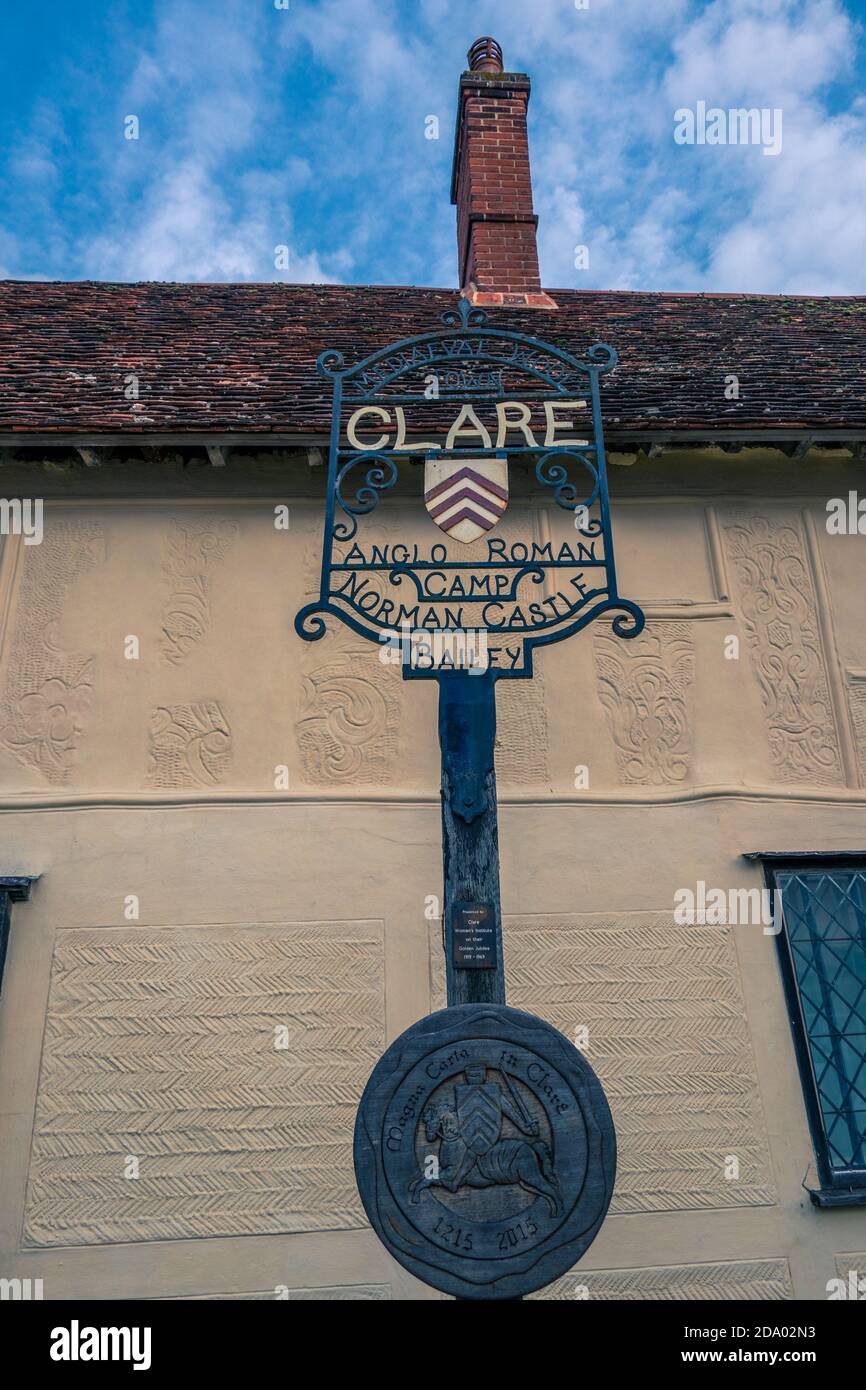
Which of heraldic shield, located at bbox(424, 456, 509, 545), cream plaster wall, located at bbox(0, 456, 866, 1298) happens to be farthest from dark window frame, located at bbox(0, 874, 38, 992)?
heraldic shield, located at bbox(424, 456, 509, 545)

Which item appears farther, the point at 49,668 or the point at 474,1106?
the point at 49,668

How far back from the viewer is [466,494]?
4523 mm

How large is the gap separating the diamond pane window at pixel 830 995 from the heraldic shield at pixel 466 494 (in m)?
2.69

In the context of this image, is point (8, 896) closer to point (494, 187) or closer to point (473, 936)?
point (473, 936)

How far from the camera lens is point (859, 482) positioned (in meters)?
6.62

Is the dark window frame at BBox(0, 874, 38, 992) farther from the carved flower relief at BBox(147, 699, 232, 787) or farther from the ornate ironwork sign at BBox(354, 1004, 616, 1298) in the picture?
the ornate ironwork sign at BBox(354, 1004, 616, 1298)

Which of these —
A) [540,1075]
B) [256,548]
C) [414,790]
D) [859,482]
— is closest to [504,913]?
[414,790]

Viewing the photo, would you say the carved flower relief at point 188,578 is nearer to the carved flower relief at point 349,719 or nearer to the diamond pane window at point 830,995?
the carved flower relief at point 349,719

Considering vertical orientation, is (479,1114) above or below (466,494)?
below

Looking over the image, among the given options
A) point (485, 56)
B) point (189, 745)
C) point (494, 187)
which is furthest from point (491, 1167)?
point (485, 56)

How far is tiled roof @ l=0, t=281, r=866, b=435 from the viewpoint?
615 cm

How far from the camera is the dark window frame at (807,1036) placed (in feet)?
16.6

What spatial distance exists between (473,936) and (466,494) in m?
2.02

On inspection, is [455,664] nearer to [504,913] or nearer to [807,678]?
[504,913]
